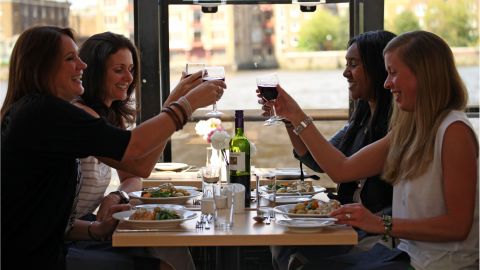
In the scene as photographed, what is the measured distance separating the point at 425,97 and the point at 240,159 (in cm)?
77

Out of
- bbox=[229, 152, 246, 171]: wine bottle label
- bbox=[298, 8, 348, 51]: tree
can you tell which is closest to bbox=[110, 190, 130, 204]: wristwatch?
bbox=[229, 152, 246, 171]: wine bottle label

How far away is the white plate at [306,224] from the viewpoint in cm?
258

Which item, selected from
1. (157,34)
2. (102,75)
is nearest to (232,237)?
(102,75)

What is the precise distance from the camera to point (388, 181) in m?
2.85

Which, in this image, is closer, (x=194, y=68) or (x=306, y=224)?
(x=306, y=224)

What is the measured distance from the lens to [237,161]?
3109 millimetres

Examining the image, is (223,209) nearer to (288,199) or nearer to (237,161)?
(237,161)

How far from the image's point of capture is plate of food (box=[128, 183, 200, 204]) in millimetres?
3244

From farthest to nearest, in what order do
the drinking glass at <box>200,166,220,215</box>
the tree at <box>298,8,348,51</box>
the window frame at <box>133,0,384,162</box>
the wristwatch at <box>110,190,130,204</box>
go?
the tree at <box>298,8,348,51</box> < the window frame at <box>133,0,384,162</box> < the wristwatch at <box>110,190,130,204</box> < the drinking glass at <box>200,166,220,215</box>

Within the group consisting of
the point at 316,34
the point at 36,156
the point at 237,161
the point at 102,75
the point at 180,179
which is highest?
the point at 316,34

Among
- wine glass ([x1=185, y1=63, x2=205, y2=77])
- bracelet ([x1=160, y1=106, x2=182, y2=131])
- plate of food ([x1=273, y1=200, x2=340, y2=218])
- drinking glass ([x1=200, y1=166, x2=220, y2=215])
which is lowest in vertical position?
plate of food ([x1=273, y1=200, x2=340, y2=218])

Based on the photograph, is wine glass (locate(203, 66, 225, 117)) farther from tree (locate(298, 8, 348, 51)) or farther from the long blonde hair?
tree (locate(298, 8, 348, 51))

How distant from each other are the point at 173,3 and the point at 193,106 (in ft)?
7.07

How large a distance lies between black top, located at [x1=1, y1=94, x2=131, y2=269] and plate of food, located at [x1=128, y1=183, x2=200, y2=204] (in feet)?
2.24
